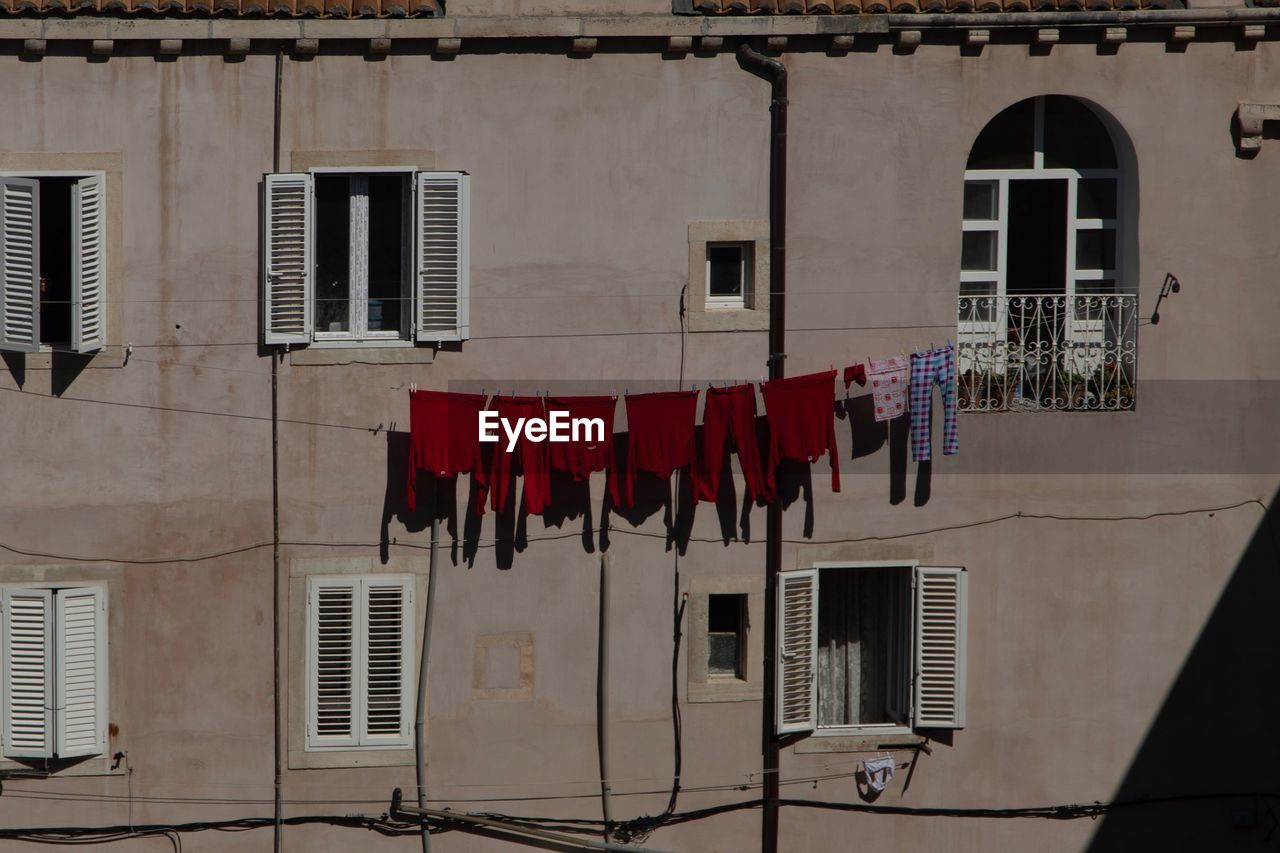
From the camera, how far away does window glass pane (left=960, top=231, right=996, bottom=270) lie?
1471cm

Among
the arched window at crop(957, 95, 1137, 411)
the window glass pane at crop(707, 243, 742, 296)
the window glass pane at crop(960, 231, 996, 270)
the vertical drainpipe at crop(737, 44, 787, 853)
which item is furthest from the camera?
the window glass pane at crop(960, 231, 996, 270)

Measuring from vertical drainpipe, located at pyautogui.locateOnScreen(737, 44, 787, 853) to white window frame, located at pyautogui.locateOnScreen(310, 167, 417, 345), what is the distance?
10.6 feet

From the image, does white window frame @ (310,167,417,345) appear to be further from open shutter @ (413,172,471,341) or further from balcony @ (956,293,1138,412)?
balcony @ (956,293,1138,412)

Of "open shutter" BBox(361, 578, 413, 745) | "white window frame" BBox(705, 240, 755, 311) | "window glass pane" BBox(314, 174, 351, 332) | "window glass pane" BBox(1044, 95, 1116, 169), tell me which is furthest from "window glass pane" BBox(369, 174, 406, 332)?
"window glass pane" BBox(1044, 95, 1116, 169)

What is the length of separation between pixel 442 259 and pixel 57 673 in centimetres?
494

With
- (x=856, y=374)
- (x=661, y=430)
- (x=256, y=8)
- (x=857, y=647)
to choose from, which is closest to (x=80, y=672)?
(x=661, y=430)

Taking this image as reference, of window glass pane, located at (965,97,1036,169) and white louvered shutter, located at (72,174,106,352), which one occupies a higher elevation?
window glass pane, located at (965,97,1036,169)

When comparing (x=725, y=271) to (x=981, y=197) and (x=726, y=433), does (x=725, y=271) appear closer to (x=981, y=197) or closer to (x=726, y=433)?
(x=726, y=433)

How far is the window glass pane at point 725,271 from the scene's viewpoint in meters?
14.1

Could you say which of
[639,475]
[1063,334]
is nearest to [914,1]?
[1063,334]

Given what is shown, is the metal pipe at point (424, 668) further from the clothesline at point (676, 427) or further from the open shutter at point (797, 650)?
the open shutter at point (797, 650)

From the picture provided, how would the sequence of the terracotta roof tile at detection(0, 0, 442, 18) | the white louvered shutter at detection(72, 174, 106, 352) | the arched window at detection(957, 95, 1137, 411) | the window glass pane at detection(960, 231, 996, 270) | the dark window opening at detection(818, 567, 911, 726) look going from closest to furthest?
the terracotta roof tile at detection(0, 0, 442, 18), the white louvered shutter at detection(72, 174, 106, 352), the arched window at detection(957, 95, 1137, 411), the dark window opening at detection(818, 567, 911, 726), the window glass pane at detection(960, 231, 996, 270)

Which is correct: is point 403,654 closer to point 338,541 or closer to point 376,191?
point 338,541

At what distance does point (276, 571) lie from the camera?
13734mm
